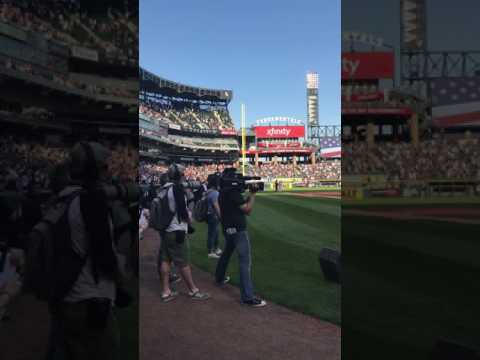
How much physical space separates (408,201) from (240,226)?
1833cm

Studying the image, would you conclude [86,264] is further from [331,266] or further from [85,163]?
[331,266]

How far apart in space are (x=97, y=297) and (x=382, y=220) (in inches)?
489

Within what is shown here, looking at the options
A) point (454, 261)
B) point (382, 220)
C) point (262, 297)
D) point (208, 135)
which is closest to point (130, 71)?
point (208, 135)

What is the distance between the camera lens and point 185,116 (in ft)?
19.7

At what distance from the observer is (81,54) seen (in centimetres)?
725

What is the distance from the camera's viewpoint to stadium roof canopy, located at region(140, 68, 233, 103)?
3.90 metres

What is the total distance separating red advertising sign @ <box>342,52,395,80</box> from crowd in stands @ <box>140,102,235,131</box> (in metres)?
31.0

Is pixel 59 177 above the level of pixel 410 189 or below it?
above

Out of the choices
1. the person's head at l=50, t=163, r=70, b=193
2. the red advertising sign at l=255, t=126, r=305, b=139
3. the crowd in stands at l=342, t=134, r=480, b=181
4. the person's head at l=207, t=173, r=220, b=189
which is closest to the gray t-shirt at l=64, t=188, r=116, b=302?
the person's head at l=50, t=163, r=70, b=193

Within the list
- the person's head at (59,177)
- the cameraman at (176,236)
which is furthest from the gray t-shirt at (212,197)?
the person's head at (59,177)

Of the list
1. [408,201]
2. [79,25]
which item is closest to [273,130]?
[79,25]

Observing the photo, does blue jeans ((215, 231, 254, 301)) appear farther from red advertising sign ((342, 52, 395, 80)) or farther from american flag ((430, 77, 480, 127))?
red advertising sign ((342, 52, 395, 80))

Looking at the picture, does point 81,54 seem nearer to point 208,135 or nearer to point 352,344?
point 208,135

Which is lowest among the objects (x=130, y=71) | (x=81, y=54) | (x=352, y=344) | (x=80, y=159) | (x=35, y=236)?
(x=352, y=344)
